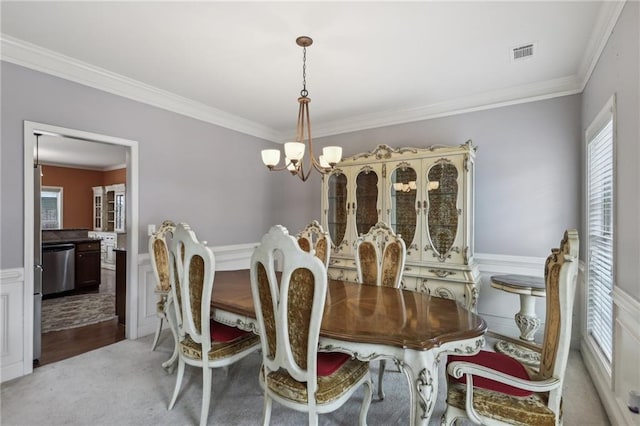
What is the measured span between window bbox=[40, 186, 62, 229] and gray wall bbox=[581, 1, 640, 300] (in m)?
9.81

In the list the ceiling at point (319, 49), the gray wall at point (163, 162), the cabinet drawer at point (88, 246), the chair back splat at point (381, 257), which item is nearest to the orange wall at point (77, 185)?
the cabinet drawer at point (88, 246)

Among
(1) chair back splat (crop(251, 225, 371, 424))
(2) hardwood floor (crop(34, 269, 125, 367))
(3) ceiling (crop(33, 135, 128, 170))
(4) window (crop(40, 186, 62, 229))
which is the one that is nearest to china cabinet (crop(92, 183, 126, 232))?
(3) ceiling (crop(33, 135, 128, 170))

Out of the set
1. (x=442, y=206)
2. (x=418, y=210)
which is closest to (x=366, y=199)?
(x=418, y=210)

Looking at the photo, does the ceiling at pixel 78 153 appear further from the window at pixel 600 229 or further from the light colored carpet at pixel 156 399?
the window at pixel 600 229

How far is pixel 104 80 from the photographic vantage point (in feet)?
9.75

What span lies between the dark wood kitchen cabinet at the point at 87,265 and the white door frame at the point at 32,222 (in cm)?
277

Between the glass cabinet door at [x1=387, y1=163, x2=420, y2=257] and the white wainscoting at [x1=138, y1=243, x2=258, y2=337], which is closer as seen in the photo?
the white wainscoting at [x1=138, y1=243, x2=258, y2=337]

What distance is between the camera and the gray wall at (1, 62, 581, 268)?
2527 mm

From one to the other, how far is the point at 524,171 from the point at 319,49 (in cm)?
237

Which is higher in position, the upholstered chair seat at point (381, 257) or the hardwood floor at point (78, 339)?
the upholstered chair seat at point (381, 257)

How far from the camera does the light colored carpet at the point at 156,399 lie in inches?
78.1

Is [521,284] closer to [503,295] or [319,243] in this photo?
[503,295]

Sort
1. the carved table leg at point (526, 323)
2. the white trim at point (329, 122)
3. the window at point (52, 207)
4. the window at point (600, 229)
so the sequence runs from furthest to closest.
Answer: the window at point (52, 207) → the carved table leg at point (526, 323) → the white trim at point (329, 122) → the window at point (600, 229)

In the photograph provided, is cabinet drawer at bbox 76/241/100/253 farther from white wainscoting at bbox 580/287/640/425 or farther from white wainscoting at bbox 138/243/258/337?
white wainscoting at bbox 580/287/640/425
